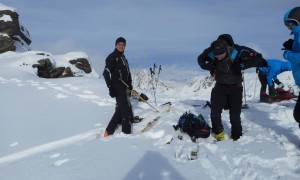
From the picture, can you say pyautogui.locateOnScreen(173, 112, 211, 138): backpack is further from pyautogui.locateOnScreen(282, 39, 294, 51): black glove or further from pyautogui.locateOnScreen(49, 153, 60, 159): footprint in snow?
pyautogui.locateOnScreen(49, 153, 60, 159): footprint in snow

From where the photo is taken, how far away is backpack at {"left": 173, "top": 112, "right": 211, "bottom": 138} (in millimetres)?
7434

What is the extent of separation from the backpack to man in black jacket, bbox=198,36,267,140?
25cm

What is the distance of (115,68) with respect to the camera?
26.4 feet

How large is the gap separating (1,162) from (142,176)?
377 centimetres

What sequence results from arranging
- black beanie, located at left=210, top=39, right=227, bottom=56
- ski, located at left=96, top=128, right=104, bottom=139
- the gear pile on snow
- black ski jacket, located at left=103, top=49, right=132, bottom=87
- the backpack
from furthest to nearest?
1. the gear pile on snow
2. ski, located at left=96, top=128, right=104, bottom=139
3. black ski jacket, located at left=103, top=49, right=132, bottom=87
4. the backpack
5. black beanie, located at left=210, top=39, right=227, bottom=56

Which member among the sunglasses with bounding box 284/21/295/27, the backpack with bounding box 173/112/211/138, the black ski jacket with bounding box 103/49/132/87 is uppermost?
the sunglasses with bounding box 284/21/295/27

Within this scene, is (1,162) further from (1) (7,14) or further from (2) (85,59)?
(1) (7,14)

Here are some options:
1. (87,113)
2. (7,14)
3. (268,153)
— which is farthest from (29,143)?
(7,14)

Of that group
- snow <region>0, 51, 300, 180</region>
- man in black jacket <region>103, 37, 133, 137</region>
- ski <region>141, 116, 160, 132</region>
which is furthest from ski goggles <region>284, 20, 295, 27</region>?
ski <region>141, 116, 160, 132</region>

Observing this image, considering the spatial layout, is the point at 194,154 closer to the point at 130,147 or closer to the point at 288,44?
the point at 130,147

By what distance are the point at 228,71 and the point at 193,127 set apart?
157 centimetres

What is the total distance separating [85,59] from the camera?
30156mm

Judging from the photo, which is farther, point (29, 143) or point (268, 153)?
point (29, 143)

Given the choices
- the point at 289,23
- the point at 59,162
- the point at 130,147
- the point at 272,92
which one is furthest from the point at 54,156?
the point at 272,92
